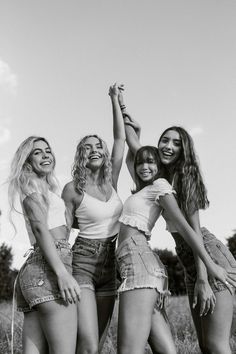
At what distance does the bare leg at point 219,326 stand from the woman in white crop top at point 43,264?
1051 mm

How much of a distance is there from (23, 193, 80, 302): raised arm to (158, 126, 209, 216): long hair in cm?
113

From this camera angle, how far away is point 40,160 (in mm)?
3635

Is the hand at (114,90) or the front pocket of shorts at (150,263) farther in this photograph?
the hand at (114,90)

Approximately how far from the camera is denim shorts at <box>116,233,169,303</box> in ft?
10.8

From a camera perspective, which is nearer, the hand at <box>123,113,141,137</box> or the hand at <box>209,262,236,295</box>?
the hand at <box>209,262,236,295</box>

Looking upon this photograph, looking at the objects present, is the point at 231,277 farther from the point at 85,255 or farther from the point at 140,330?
the point at 85,255

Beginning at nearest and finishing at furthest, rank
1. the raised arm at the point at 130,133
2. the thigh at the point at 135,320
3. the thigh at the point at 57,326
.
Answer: the thigh at the point at 57,326 → the thigh at the point at 135,320 → the raised arm at the point at 130,133

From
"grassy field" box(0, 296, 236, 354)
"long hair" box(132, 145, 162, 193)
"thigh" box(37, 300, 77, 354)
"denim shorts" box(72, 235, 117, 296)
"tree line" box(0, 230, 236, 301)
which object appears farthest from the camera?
"tree line" box(0, 230, 236, 301)

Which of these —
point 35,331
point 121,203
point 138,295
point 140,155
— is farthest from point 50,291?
point 140,155

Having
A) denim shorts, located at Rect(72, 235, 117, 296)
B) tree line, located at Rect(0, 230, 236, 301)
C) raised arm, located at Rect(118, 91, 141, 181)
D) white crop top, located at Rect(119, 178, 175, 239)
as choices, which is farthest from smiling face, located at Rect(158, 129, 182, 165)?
tree line, located at Rect(0, 230, 236, 301)

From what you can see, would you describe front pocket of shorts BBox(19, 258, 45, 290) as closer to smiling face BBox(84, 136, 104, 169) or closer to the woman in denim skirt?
the woman in denim skirt

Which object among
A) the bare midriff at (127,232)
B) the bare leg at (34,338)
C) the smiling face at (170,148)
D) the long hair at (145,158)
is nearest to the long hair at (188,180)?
the smiling face at (170,148)

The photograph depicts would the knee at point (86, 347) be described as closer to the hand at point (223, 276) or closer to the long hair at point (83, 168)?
the hand at point (223, 276)

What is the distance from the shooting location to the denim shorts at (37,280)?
3086 millimetres
